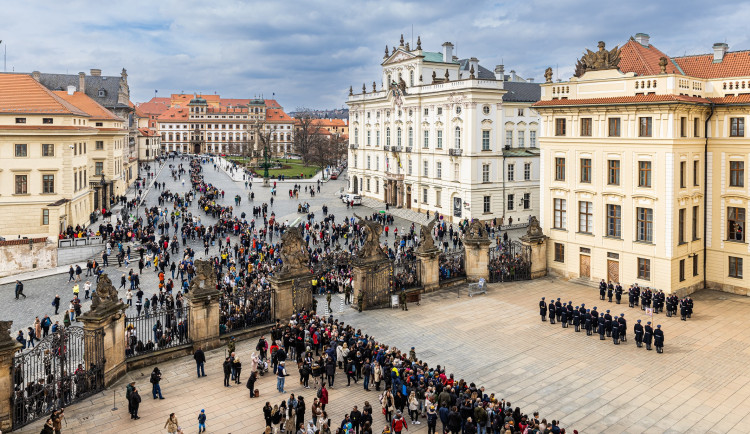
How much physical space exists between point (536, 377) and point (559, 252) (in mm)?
15755

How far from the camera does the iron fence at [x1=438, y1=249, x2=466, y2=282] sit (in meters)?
30.9

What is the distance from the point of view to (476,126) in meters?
51.4

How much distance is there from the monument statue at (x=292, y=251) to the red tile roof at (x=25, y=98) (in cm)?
2955

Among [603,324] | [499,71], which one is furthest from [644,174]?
[499,71]

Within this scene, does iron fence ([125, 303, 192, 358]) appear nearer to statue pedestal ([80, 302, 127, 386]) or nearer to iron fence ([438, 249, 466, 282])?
statue pedestal ([80, 302, 127, 386])

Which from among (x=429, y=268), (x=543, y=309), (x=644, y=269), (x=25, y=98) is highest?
(x=25, y=98)

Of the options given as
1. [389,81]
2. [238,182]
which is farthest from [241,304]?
[238,182]

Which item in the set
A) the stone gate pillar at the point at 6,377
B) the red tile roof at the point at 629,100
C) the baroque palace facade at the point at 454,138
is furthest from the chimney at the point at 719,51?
the stone gate pillar at the point at 6,377

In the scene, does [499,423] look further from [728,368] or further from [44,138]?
[44,138]

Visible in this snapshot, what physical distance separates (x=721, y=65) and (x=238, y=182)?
68.2 m

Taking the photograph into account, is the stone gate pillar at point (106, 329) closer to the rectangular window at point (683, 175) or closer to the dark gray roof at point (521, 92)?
the rectangular window at point (683, 175)

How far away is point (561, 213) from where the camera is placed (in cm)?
3388

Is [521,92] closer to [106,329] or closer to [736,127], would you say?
[736,127]

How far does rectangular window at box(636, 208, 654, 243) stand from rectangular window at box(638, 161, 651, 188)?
131cm
